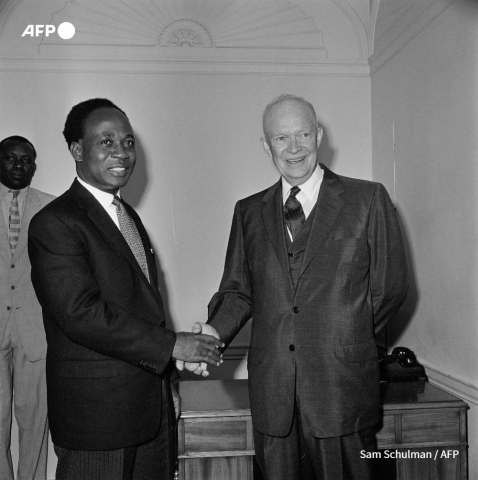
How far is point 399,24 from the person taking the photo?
3936 millimetres

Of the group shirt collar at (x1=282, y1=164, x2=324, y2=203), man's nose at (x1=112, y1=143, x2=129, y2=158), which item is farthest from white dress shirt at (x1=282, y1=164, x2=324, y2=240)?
man's nose at (x1=112, y1=143, x2=129, y2=158)

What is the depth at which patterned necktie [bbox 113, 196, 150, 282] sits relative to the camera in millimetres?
2301

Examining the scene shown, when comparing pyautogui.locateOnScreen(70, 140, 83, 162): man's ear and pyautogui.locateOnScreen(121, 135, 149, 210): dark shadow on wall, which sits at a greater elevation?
pyautogui.locateOnScreen(121, 135, 149, 210): dark shadow on wall

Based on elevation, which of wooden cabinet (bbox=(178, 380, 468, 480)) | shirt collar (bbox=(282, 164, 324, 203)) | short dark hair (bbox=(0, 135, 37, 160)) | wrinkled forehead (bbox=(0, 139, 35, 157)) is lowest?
wooden cabinet (bbox=(178, 380, 468, 480))

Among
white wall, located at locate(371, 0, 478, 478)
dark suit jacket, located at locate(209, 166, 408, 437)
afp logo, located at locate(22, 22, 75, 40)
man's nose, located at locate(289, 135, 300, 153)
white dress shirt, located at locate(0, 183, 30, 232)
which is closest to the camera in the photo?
dark suit jacket, located at locate(209, 166, 408, 437)

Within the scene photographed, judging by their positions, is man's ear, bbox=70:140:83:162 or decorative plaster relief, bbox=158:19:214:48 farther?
decorative plaster relief, bbox=158:19:214:48

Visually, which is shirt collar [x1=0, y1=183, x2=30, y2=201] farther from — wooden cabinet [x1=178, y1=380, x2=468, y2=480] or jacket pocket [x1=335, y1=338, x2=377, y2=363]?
jacket pocket [x1=335, y1=338, x2=377, y2=363]

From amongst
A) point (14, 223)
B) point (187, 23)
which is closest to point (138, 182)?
point (14, 223)

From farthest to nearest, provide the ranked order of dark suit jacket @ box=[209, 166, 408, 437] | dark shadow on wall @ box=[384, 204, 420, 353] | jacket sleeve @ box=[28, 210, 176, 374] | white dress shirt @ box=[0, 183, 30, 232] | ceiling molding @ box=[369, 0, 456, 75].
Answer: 1. white dress shirt @ box=[0, 183, 30, 232]
2. dark shadow on wall @ box=[384, 204, 420, 353]
3. ceiling molding @ box=[369, 0, 456, 75]
4. dark suit jacket @ box=[209, 166, 408, 437]
5. jacket sleeve @ box=[28, 210, 176, 374]

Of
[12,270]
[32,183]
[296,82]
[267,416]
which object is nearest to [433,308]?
[267,416]

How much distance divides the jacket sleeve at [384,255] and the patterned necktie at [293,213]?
0.27 metres

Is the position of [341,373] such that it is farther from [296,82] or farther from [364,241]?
[296,82]

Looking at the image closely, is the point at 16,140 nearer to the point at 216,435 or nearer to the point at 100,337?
the point at 216,435

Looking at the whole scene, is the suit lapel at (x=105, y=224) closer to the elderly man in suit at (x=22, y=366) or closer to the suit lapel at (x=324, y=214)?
the suit lapel at (x=324, y=214)
